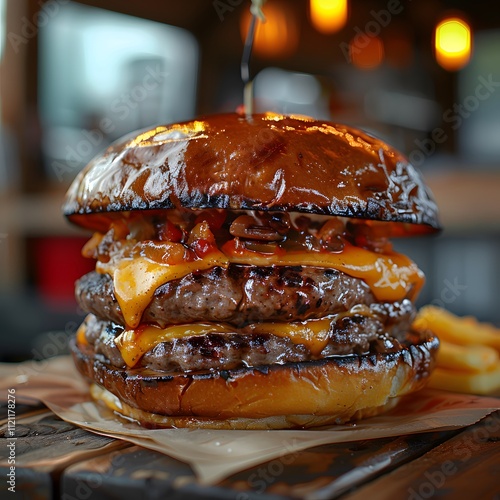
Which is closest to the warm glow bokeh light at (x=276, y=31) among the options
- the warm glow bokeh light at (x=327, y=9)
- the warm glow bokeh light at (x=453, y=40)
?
the warm glow bokeh light at (x=327, y=9)

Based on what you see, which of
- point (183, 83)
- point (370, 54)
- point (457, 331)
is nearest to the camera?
point (457, 331)

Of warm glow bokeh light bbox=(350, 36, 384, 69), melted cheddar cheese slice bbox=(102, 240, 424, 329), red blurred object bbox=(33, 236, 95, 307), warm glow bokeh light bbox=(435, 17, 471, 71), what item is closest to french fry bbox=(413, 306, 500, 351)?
melted cheddar cheese slice bbox=(102, 240, 424, 329)

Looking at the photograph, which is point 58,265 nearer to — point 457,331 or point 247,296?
point 457,331

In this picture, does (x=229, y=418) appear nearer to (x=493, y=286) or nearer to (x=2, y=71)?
(x=493, y=286)

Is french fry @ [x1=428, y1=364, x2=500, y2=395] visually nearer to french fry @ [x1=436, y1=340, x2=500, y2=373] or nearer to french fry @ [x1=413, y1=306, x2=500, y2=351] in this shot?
french fry @ [x1=436, y1=340, x2=500, y2=373]

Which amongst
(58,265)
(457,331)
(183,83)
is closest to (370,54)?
(183,83)

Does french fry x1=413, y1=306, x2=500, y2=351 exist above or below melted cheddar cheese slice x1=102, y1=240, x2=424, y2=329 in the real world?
below
